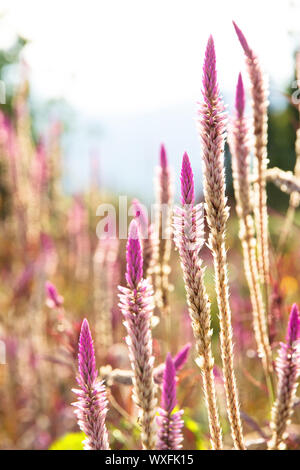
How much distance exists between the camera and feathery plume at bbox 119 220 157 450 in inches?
27.9

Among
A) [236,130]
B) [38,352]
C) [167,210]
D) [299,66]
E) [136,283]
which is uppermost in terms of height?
[299,66]

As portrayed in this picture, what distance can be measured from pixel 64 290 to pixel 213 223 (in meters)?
2.99

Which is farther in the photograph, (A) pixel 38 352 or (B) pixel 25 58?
(B) pixel 25 58

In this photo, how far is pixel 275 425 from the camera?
86 cm

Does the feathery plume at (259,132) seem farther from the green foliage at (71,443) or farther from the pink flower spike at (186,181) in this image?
the green foliage at (71,443)

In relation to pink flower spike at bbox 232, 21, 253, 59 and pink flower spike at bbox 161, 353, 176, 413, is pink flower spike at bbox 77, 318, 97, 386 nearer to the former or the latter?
pink flower spike at bbox 161, 353, 176, 413

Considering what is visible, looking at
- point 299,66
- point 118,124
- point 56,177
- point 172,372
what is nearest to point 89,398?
point 172,372

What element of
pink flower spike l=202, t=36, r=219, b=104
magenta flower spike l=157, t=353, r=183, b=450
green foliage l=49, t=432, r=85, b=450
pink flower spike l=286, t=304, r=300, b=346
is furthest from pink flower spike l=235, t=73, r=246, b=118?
green foliage l=49, t=432, r=85, b=450

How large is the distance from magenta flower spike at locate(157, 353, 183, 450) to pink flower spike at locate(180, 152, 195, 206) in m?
0.22

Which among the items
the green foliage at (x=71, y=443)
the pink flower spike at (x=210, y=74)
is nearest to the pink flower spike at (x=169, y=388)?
the pink flower spike at (x=210, y=74)

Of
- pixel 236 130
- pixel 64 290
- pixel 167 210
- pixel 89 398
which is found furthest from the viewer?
pixel 64 290

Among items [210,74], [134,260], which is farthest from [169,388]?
[210,74]

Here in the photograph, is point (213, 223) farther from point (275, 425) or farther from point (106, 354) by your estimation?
point (106, 354)

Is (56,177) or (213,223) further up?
(56,177)
